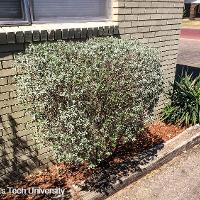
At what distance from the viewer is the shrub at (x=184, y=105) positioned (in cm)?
739

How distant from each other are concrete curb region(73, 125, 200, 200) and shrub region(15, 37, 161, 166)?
0.56m

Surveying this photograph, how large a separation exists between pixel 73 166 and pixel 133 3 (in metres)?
3.46

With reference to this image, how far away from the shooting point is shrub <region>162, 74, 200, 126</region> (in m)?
Result: 7.39

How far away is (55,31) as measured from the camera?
524cm

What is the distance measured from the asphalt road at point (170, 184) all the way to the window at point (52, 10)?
3196 millimetres

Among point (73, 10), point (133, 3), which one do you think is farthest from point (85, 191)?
point (133, 3)

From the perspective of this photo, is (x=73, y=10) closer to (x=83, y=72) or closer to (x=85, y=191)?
(x=83, y=72)

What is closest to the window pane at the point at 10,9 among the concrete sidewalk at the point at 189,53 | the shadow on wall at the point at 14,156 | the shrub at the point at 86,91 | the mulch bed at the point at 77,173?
the shrub at the point at 86,91

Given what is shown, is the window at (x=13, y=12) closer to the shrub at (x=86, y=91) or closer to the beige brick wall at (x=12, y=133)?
the beige brick wall at (x=12, y=133)

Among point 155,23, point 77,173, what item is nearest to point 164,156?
point 77,173

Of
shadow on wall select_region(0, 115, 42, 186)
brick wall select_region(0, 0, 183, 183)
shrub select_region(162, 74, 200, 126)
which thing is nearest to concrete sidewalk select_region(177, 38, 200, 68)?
shrub select_region(162, 74, 200, 126)

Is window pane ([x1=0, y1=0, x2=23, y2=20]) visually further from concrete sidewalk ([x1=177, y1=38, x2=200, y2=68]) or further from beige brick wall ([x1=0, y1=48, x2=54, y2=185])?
concrete sidewalk ([x1=177, y1=38, x2=200, y2=68])

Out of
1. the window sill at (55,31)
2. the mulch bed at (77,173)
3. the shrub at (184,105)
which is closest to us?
the window sill at (55,31)

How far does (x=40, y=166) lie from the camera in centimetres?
585
